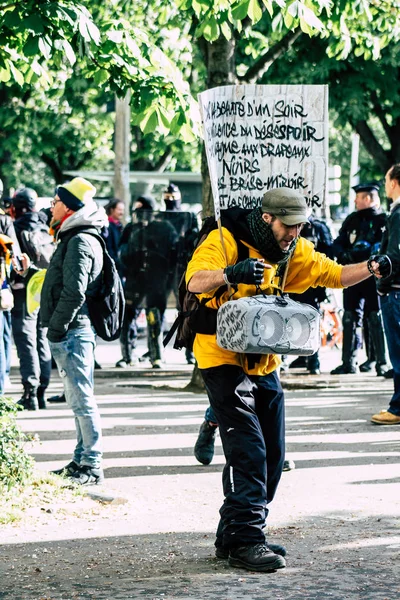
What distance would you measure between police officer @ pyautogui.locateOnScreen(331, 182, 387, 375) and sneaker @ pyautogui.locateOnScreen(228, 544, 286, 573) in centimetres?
702

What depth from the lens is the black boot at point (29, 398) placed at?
35.4 feet

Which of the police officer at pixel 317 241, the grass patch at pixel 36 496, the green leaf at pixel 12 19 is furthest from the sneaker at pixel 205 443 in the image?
the police officer at pixel 317 241

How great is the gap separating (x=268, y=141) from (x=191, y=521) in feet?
7.55

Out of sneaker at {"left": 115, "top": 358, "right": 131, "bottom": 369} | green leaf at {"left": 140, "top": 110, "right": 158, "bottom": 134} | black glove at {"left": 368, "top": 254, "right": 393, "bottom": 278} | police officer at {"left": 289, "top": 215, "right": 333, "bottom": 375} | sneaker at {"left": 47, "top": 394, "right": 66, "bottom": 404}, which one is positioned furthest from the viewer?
sneaker at {"left": 115, "top": 358, "right": 131, "bottom": 369}

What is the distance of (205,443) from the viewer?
8.16 m

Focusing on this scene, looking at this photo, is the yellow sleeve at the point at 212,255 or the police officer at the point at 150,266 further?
the police officer at the point at 150,266

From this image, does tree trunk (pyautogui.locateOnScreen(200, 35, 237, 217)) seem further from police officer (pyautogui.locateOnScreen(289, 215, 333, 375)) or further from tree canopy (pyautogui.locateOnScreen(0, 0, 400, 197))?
police officer (pyautogui.locateOnScreen(289, 215, 333, 375))

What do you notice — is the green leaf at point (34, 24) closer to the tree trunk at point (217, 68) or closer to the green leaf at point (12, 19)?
the green leaf at point (12, 19)

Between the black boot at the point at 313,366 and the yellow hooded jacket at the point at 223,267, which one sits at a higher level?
the yellow hooded jacket at the point at 223,267

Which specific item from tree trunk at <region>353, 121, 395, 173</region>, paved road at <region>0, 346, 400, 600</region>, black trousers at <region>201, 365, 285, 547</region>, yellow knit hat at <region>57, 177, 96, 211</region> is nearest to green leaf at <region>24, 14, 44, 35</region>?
yellow knit hat at <region>57, 177, 96, 211</region>

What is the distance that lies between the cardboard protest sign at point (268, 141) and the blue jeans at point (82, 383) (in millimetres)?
1354

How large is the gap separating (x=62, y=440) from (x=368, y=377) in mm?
4797

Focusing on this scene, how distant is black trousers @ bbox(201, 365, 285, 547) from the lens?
563cm

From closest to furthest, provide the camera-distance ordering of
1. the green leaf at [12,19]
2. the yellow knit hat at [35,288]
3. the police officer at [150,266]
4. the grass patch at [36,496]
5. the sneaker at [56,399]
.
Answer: the grass patch at [36,496] < the green leaf at [12,19] < the yellow knit hat at [35,288] < the sneaker at [56,399] < the police officer at [150,266]
